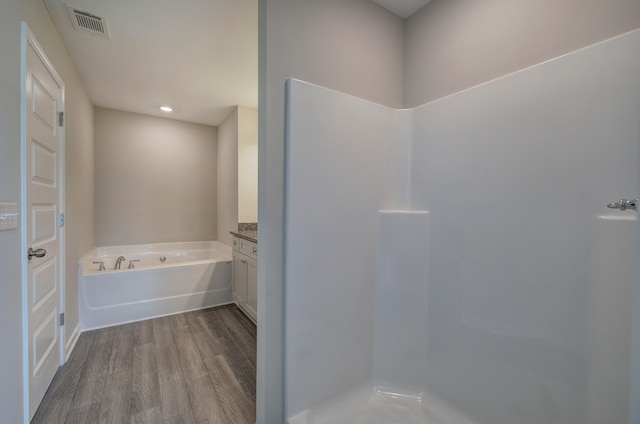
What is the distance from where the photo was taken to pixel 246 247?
2748mm

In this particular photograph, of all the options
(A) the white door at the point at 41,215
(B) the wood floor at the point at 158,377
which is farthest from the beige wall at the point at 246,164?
(A) the white door at the point at 41,215

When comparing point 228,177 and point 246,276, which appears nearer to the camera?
point 246,276

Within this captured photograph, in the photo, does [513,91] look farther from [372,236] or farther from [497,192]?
[372,236]

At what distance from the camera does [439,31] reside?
1.50 metres

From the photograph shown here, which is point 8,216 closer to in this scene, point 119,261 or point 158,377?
point 158,377

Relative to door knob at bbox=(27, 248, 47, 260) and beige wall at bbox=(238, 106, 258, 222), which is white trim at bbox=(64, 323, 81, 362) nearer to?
door knob at bbox=(27, 248, 47, 260)

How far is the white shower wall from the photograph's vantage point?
955 mm

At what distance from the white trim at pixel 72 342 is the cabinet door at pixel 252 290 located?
144 cm

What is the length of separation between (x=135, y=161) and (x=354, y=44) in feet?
11.6

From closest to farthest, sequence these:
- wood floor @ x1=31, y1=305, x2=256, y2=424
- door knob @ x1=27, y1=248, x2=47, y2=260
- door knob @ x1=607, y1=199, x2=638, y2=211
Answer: door knob @ x1=607, y1=199, x2=638, y2=211 < door knob @ x1=27, y1=248, x2=47, y2=260 < wood floor @ x1=31, y1=305, x2=256, y2=424

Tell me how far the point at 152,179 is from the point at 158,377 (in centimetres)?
284

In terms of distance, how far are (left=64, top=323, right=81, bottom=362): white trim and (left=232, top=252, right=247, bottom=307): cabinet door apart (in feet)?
4.68

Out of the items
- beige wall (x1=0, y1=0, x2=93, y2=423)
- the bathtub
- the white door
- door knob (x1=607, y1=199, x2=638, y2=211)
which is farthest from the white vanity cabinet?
door knob (x1=607, y1=199, x2=638, y2=211)

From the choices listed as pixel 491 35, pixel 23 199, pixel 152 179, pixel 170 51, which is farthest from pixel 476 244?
pixel 152 179
